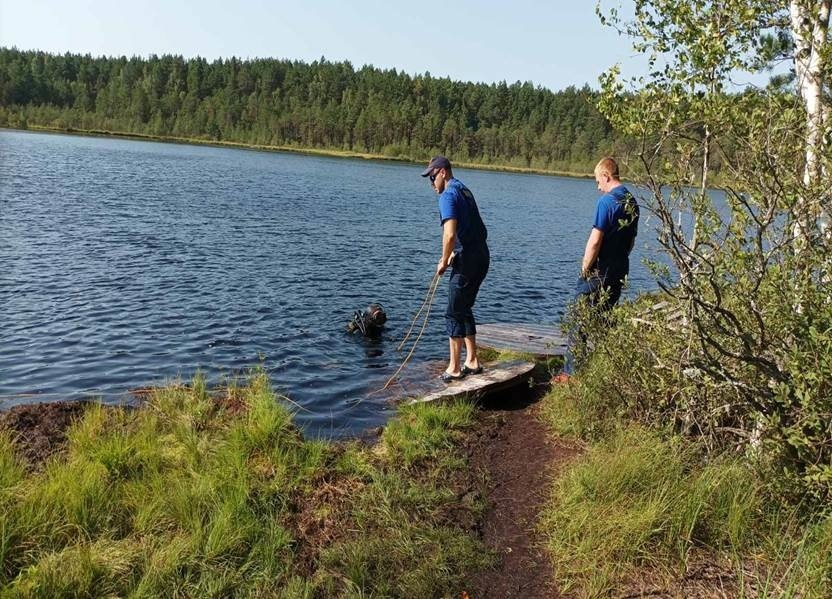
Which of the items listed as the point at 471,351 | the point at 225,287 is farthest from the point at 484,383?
the point at 225,287

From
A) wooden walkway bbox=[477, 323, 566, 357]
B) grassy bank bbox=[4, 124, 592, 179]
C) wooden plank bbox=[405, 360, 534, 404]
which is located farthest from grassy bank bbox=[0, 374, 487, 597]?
grassy bank bbox=[4, 124, 592, 179]

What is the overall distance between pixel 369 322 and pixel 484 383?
4.61 meters

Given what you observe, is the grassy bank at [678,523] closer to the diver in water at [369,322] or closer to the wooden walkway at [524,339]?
the wooden walkway at [524,339]

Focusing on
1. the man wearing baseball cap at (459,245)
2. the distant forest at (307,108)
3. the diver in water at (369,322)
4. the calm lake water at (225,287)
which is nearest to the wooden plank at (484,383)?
the man wearing baseball cap at (459,245)

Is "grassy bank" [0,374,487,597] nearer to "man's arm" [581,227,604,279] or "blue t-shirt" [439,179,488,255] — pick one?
"blue t-shirt" [439,179,488,255]

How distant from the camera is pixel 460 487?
5.57 metres

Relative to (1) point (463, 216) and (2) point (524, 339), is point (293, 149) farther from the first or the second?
(1) point (463, 216)

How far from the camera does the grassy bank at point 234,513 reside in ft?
13.2

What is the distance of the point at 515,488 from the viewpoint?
559 centimetres

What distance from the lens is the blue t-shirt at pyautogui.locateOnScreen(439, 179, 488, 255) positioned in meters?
7.51

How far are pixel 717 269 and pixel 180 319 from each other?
10.9 m

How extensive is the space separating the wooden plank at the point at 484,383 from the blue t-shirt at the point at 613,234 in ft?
5.70

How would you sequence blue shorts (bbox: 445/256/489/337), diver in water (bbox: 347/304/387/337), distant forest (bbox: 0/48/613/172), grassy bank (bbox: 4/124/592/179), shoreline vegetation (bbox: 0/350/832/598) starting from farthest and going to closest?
distant forest (bbox: 0/48/613/172)
grassy bank (bbox: 4/124/592/179)
diver in water (bbox: 347/304/387/337)
blue shorts (bbox: 445/256/489/337)
shoreline vegetation (bbox: 0/350/832/598)

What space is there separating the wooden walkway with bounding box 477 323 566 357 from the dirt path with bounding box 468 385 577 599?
1.98 metres
